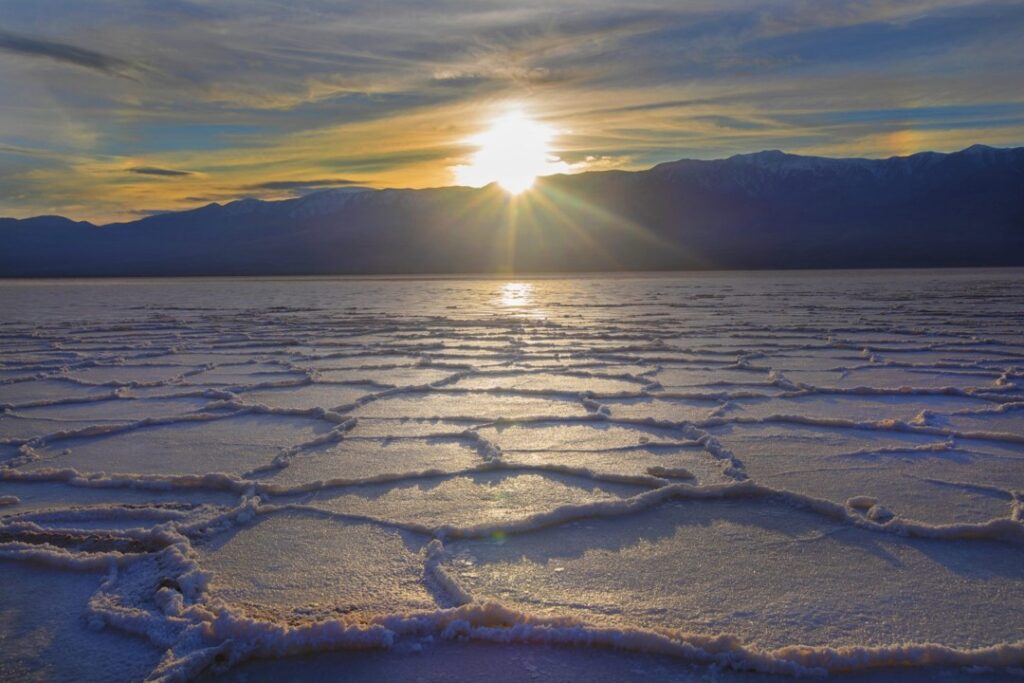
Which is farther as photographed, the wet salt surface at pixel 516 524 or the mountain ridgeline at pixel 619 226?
the mountain ridgeline at pixel 619 226

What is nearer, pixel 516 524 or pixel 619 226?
pixel 516 524

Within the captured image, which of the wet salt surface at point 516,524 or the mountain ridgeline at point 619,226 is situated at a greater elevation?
the mountain ridgeline at point 619,226

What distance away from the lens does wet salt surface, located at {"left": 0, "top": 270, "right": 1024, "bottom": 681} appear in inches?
58.6

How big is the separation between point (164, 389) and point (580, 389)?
2.33 metres

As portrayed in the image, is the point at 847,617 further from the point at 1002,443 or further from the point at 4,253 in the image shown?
the point at 4,253

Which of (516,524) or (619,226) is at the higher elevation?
(619,226)

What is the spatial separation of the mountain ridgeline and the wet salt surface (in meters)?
36.8

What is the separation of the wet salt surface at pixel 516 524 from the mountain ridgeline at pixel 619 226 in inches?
1451

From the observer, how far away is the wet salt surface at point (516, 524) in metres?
1.49

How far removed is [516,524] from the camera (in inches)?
82.3

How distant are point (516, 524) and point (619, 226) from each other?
62.6 m

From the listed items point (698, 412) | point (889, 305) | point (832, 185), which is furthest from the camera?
point (832, 185)

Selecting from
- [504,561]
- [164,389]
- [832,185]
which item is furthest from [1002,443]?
[832,185]

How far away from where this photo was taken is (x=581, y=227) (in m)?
62.1
